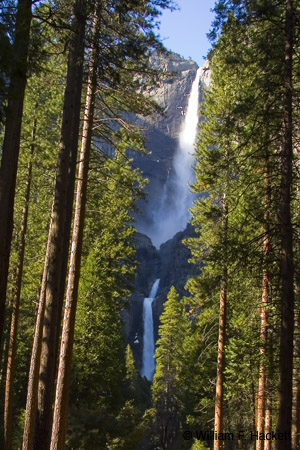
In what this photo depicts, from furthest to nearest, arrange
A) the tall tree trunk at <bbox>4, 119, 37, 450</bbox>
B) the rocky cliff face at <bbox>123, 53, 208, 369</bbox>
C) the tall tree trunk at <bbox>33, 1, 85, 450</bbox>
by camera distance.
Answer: the rocky cliff face at <bbox>123, 53, 208, 369</bbox> < the tall tree trunk at <bbox>4, 119, 37, 450</bbox> < the tall tree trunk at <bbox>33, 1, 85, 450</bbox>

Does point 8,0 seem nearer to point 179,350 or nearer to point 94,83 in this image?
point 94,83

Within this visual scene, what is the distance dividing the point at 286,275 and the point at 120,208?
41.2 ft

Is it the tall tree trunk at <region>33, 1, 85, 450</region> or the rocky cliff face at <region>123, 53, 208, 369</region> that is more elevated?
the rocky cliff face at <region>123, 53, 208, 369</region>

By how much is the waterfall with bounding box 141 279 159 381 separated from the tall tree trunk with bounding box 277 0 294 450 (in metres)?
47.0

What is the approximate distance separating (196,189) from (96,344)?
694 cm

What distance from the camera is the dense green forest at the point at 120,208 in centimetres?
652

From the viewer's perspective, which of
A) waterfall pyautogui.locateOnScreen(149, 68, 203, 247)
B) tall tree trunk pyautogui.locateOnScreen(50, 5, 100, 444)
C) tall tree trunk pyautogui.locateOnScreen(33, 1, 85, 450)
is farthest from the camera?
waterfall pyautogui.locateOnScreen(149, 68, 203, 247)

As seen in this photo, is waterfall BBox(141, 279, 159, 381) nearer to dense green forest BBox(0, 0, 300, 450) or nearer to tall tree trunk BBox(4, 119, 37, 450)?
dense green forest BBox(0, 0, 300, 450)

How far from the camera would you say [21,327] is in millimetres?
19531

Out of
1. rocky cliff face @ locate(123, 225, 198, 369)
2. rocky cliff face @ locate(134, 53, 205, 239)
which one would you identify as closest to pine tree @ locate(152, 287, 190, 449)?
rocky cliff face @ locate(123, 225, 198, 369)

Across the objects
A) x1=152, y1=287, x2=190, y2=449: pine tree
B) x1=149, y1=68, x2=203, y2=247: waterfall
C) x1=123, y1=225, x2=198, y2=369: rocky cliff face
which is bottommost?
x1=152, y1=287, x2=190, y2=449: pine tree

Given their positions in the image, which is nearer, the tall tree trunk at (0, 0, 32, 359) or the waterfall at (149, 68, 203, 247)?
the tall tree trunk at (0, 0, 32, 359)

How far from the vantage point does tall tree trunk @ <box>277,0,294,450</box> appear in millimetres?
6027

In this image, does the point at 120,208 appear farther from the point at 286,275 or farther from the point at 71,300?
the point at 286,275
